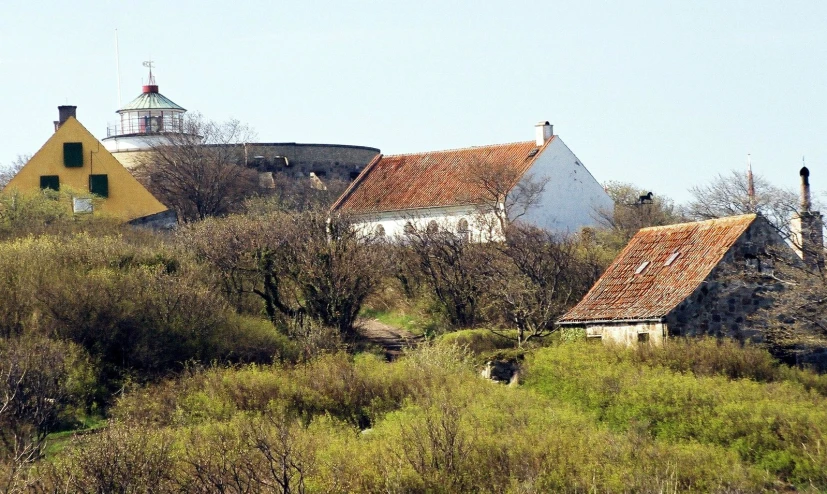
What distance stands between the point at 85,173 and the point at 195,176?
223 inches

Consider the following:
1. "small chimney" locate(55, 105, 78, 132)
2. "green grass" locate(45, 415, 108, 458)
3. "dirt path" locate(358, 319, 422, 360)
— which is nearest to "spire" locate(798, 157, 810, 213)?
"dirt path" locate(358, 319, 422, 360)

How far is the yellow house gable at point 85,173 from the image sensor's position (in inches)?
1831

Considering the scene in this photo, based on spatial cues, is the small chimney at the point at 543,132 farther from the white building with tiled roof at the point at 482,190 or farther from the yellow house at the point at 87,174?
the yellow house at the point at 87,174

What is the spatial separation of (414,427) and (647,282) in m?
9.62

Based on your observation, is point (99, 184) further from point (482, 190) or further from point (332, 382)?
point (332, 382)

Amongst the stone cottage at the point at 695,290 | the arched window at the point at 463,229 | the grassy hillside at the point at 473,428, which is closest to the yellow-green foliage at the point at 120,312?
the grassy hillside at the point at 473,428

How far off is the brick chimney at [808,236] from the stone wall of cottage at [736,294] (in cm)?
72

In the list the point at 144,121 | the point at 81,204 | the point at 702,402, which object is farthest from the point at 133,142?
the point at 702,402

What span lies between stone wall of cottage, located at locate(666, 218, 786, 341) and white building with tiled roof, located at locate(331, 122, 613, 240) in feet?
59.3

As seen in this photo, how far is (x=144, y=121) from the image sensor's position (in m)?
58.8

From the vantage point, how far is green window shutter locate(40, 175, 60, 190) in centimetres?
4638

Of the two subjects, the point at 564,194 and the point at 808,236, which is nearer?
the point at 808,236

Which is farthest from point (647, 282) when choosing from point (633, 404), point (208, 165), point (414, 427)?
point (208, 165)

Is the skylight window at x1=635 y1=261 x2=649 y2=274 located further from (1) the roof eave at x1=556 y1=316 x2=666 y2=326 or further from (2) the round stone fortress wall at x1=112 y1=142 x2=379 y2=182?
(2) the round stone fortress wall at x1=112 y1=142 x2=379 y2=182
